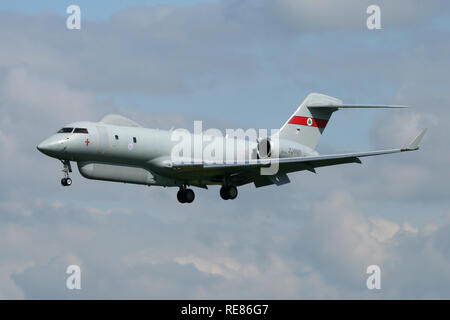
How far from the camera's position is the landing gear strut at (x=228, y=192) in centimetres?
4841

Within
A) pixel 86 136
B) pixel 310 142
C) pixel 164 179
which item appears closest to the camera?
pixel 86 136

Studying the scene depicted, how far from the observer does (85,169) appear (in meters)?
43.6

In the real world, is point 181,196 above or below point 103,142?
below

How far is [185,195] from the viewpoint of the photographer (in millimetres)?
48219

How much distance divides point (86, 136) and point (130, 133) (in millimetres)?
2306

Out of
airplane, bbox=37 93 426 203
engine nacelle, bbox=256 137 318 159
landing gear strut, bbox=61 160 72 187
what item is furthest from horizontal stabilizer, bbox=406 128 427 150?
landing gear strut, bbox=61 160 72 187

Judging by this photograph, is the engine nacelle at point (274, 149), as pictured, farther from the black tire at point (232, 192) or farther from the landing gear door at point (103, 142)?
the landing gear door at point (103, 142)

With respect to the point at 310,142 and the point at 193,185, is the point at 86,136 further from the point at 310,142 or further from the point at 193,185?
the point at 310,142

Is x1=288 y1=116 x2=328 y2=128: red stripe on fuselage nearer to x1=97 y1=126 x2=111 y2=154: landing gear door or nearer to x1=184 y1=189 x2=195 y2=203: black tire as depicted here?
x1=184 y1=189 x2=195 y2=203: black tire

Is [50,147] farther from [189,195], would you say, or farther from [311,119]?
[311,119]

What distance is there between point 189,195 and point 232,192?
7.12 ft

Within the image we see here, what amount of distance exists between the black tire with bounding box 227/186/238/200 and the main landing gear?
181 cm

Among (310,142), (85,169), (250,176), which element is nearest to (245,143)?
(250,176)

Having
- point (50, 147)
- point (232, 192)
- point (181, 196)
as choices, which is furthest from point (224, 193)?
point (50, 147)
